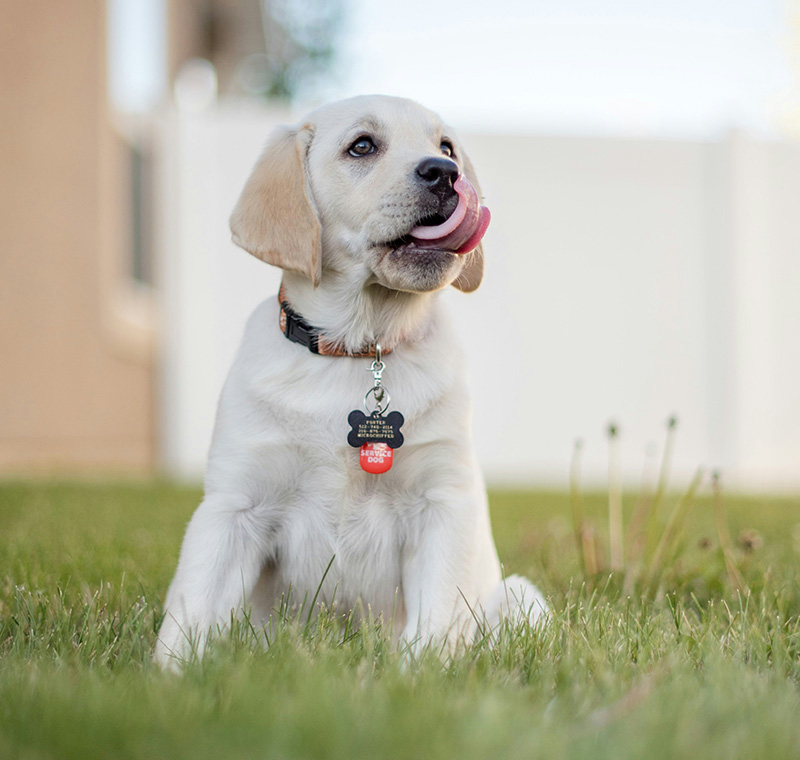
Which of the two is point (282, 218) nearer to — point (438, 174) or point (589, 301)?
point (438, 174)

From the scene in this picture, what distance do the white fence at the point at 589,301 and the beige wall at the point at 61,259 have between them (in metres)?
0.63

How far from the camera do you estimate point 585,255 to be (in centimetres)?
A: 888

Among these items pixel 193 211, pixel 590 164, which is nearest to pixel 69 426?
pixel 193 211

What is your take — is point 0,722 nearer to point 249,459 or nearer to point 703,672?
point 249,459

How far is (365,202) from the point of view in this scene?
2.26 m

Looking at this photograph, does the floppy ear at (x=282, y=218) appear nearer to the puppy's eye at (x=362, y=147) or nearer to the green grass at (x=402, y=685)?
the puppy's eye at (x=362, y=147)

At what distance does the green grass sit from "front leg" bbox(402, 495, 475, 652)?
180 millimetres

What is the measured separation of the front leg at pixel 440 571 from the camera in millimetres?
1995

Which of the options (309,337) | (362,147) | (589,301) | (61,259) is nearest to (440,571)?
(309,337)

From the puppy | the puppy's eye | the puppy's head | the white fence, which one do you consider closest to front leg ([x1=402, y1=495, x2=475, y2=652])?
the puppy

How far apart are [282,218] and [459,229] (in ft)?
1.43

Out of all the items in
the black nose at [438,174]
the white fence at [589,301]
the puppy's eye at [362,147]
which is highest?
the puppy's eye at [362,147]

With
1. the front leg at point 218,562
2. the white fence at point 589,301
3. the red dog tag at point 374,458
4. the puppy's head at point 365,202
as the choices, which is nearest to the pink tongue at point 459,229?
the puppy's head at point 365,202

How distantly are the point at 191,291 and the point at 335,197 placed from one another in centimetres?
632
